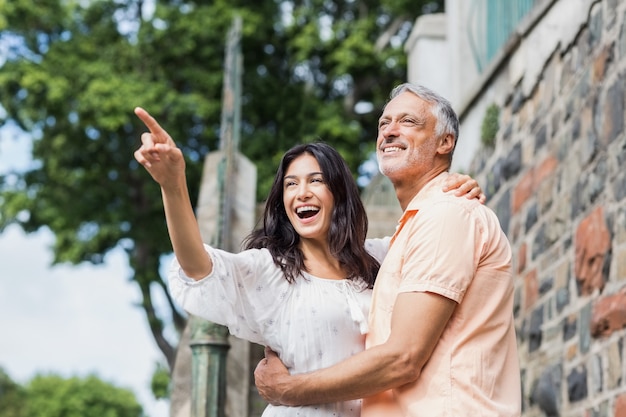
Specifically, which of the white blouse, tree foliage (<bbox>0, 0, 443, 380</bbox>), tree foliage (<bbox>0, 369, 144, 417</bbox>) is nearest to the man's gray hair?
the white blouse

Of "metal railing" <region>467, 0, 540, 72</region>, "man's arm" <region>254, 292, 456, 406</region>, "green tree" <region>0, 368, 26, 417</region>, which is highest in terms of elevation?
"green tree" <region>0, 368, 26, 417</region>

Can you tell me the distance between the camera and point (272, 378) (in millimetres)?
3219

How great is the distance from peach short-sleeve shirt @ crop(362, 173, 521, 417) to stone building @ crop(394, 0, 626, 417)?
1.73 metres

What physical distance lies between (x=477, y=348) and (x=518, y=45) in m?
4.26

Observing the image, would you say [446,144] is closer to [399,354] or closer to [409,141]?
[409,141]

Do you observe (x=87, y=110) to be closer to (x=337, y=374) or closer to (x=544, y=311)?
(x=544, y=311)

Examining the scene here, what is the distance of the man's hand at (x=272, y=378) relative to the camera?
124 inches

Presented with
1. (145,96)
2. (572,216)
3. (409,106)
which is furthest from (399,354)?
(145,96)

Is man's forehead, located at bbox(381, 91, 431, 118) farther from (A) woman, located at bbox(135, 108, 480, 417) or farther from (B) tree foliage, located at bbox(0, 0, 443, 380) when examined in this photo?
(B) tree foliage, located at bbox(0, 0, 443, 380)

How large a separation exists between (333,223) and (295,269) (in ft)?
0.67

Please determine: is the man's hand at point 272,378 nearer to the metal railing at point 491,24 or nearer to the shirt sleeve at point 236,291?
the shirt sleeve at point 236,291

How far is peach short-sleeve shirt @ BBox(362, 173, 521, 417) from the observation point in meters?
2.87

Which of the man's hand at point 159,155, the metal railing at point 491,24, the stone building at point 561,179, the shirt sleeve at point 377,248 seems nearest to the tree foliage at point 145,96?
the metal railing at point 491,24

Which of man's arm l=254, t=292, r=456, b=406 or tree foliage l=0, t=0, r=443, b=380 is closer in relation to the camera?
man's arm l=254, t=292, r=456, b=406
